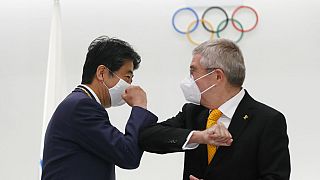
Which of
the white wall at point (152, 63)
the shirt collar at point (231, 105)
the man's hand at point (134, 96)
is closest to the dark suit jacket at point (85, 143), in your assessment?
the man's hand at point (134, 96)

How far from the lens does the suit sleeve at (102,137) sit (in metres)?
1.80

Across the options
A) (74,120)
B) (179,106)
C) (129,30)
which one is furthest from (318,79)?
(74,120)

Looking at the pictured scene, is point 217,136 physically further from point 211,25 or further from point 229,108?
point 211,25

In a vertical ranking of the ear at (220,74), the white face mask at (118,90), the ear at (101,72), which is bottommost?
the white face mask at (118,90)

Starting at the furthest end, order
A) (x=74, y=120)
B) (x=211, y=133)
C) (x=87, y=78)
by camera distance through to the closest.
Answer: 1. (x=87, y=78)
2. (x=74, y=120)
3. (x=211, y=133)

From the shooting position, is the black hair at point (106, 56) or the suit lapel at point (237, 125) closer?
the suit lapel at point (237, 125)

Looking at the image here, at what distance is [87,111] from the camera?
1.85m

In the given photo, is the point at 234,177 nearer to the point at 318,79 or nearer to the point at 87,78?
the point at 87,78

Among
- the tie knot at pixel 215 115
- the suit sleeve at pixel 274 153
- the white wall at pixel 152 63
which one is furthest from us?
the white wall at pixel 152 63

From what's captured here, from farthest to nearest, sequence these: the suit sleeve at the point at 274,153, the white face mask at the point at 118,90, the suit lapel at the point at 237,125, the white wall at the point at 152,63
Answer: the white wall at the point at 152,63 < the white face mask at the point at 118,90 < the suit lapel at the point at 237,125 < the suit sleeve at the point at 274,153

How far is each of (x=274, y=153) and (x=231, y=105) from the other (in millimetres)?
287

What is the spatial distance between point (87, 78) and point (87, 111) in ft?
0.70

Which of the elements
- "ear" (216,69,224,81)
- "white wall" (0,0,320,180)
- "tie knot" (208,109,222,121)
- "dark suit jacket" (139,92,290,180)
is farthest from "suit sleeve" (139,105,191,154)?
"white wall" (0,0,320,180)

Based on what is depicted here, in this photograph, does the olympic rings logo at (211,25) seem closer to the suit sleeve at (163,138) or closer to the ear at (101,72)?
the ear at (101,72)
